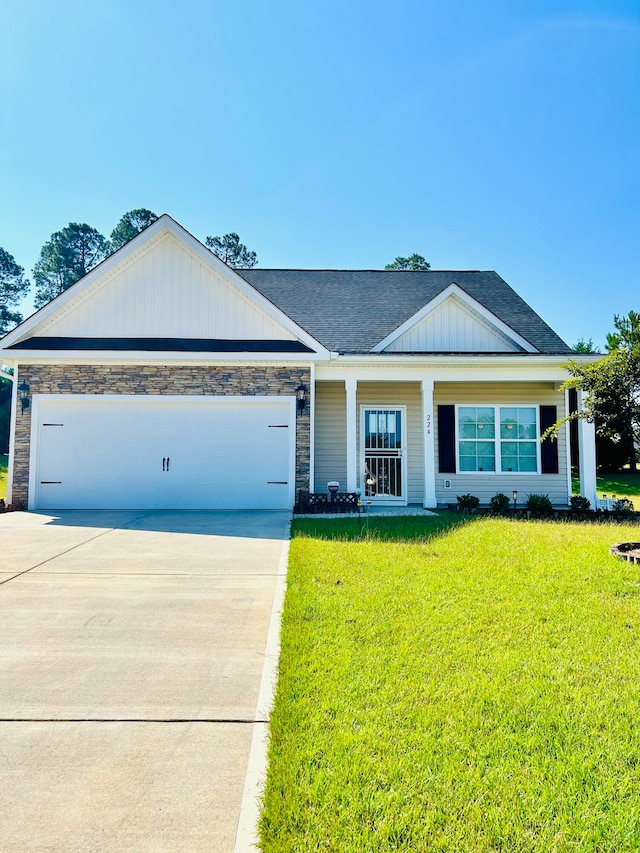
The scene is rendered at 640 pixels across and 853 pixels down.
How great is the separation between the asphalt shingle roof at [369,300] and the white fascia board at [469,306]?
466 millimetres

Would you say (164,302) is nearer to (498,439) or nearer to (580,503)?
(498,439)

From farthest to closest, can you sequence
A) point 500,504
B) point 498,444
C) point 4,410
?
1. point 4,410
2. point 498,444
3. point 500,504

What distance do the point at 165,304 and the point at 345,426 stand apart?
527 centimetres

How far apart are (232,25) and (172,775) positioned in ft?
43.1

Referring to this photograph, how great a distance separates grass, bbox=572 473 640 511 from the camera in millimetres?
20109

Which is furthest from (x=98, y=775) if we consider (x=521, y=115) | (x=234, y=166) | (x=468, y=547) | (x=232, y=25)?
(x=234, y=166)

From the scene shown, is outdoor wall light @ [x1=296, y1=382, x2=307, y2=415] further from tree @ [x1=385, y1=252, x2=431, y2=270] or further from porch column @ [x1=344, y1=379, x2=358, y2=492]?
tree @ [x1=385, y1=252, x2=431, y2=270]

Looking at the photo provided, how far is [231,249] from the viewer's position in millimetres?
43156

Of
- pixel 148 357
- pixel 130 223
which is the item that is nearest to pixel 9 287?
pixel 130 223

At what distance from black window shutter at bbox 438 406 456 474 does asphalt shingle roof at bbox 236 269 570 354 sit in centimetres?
256

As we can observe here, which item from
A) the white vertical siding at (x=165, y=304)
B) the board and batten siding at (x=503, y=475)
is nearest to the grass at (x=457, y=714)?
the board and batten siding at (x=503, y=475)

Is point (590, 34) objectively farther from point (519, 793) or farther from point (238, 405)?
point (519, 793)

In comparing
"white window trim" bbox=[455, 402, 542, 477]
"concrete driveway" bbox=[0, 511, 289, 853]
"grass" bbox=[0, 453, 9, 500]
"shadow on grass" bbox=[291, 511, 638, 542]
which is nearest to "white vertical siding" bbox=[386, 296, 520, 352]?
"white window trim" bbox=[455, 402, 542, 477]

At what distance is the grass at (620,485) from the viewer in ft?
66.0
